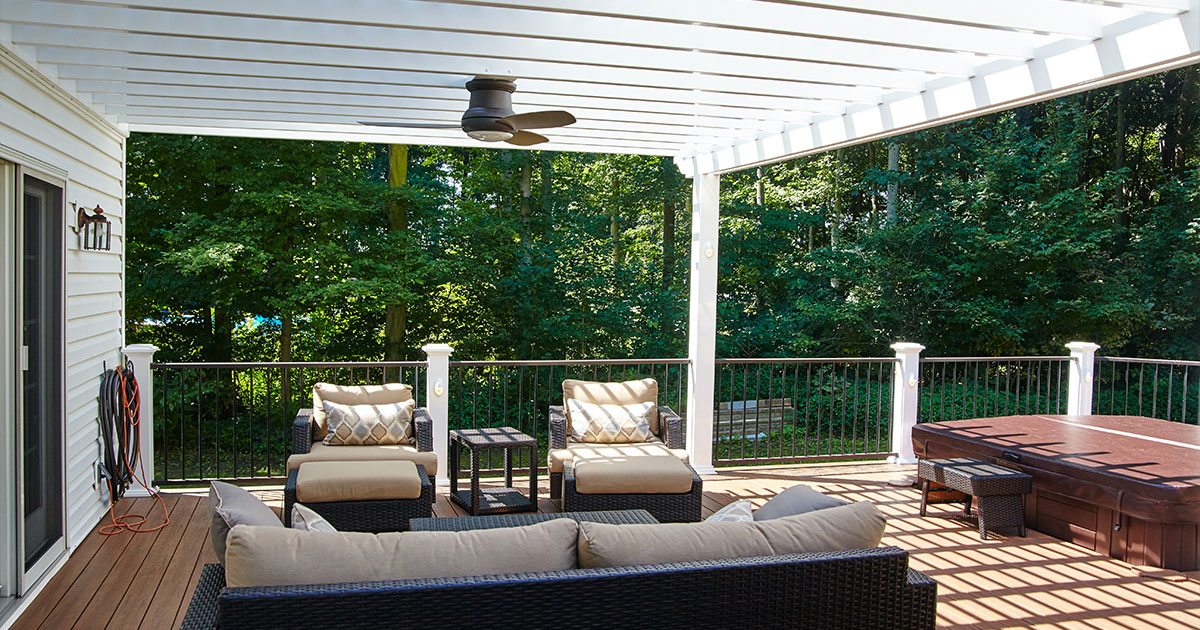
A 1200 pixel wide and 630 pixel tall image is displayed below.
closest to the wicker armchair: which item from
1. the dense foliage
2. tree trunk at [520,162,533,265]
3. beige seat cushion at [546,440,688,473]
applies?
beige seat cushion at [546,440,688,473]

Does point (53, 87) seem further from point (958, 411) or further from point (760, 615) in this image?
point (958, 411)

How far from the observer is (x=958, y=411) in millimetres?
12227

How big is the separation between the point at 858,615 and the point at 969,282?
10384mm

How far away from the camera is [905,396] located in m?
6.94

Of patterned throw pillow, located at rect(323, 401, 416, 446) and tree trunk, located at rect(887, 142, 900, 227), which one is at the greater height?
tree trunk, located at rect(887, 142, 900, 227)

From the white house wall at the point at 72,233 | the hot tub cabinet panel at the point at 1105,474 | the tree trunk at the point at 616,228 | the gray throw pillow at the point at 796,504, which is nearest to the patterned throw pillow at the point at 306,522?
the gray throw pillow at the point at 796,504

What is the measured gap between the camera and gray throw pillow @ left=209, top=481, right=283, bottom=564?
2.44 meters

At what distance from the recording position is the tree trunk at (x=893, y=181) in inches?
477

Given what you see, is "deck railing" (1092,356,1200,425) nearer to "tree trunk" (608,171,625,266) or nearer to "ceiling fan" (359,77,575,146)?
"tree trunk" (608,171,625,266)

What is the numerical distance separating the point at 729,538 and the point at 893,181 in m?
10.6

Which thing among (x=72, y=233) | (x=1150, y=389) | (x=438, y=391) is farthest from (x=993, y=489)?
(x=1150, y=389)

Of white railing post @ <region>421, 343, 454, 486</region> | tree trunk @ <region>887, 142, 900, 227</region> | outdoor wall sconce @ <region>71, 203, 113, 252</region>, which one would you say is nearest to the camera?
outdoor wall sconce @ <region>71, 203, 113, 252</region>

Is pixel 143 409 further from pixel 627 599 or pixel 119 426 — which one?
pixel 627 599

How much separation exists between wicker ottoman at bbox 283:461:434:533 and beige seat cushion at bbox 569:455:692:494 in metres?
0.86
